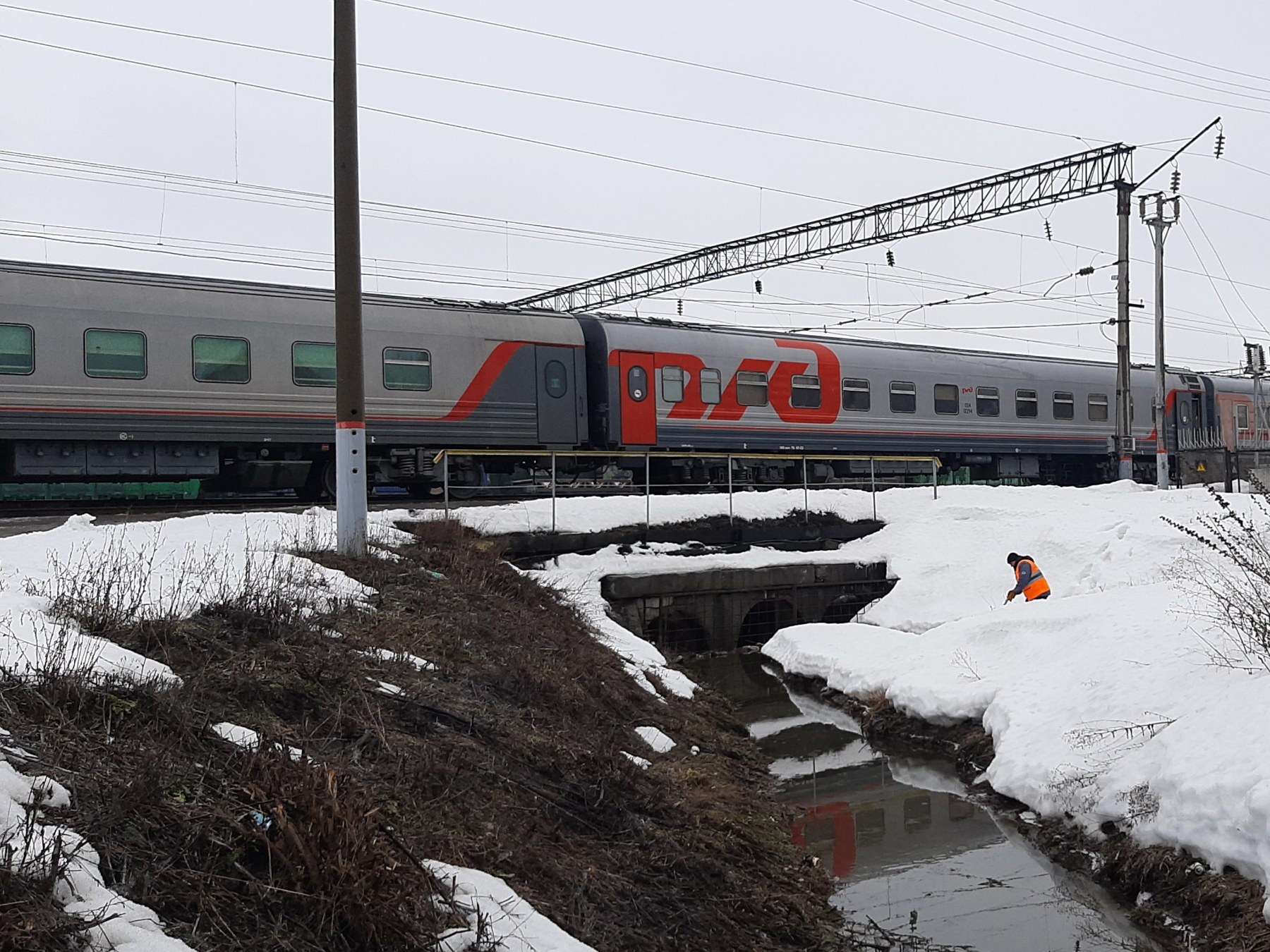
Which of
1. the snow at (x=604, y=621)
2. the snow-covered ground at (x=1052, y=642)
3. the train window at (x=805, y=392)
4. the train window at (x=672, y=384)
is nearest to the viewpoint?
the snow-covered ground at (x=1052, y=642)

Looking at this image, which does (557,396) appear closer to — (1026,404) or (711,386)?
(711,386)

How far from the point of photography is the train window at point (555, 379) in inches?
819

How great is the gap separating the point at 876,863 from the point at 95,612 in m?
5.57

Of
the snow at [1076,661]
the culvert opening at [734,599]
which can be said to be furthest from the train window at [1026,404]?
the culvert opening at [734,599]

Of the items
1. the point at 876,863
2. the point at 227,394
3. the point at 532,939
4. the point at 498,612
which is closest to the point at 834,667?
the point at 498,612

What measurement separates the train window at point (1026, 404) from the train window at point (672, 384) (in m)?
10.5

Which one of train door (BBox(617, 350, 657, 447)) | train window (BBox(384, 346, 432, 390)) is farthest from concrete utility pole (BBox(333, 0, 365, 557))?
train door (BBox(617, 350, 657, 447))

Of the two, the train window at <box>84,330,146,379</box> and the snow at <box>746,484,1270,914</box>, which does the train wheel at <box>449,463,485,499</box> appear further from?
the snow at <box>746,484,1270,914</box>

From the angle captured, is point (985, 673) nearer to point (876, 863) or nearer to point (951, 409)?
point (876, 863)

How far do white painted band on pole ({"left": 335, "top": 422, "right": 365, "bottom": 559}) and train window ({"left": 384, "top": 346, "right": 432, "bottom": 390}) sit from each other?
7435 mm

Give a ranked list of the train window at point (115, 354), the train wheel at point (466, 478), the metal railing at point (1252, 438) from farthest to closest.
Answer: the metal railing at point (1252, 438) → the train wheel at point (466, 478) → the train window at point (115, 354)

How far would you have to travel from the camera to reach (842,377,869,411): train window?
25078 mm

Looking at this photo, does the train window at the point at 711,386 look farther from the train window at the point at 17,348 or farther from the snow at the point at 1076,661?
the train window at the point at 17,348

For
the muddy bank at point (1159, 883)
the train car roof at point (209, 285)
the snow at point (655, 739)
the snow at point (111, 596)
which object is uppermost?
the train car roof at point (209, 285)
